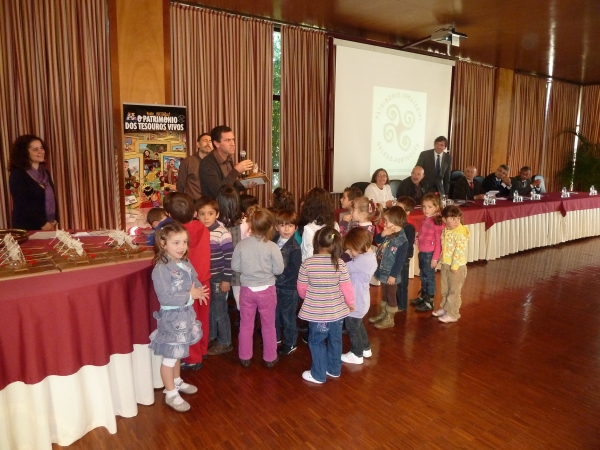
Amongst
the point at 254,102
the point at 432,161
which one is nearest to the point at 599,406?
the point at 432,161

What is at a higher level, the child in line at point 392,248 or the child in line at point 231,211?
the child in line at point 231,211

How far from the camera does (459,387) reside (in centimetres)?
296

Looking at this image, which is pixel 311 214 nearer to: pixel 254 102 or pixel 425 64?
pixel 254 102

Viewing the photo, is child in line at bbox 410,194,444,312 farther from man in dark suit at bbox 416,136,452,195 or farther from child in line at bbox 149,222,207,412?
man in dark suit at bbox 416,136,452,195

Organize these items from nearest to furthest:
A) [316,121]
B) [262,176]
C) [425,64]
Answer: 1. [262,176]
2. [316,121]
3. [425,64]

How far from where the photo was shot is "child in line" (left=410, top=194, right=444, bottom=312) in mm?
4145

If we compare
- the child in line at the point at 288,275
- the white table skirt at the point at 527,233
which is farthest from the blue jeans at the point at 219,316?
the white table skirt at the point at 527,233

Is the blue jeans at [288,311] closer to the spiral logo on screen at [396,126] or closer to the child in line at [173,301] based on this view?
the child in line at [173,301]

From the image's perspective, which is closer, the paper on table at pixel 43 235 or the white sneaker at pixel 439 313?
the paper on table at pixel 43 235

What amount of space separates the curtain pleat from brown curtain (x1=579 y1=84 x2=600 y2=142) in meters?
4.06

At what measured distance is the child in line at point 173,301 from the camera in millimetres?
2406

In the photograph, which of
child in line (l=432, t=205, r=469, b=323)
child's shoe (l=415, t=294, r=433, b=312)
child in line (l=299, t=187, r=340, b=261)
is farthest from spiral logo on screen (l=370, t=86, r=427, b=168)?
child in line (l=299, t=187, r=340, b=261)

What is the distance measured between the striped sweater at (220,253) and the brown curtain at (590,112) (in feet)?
40.1

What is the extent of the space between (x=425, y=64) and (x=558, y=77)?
493 cm
